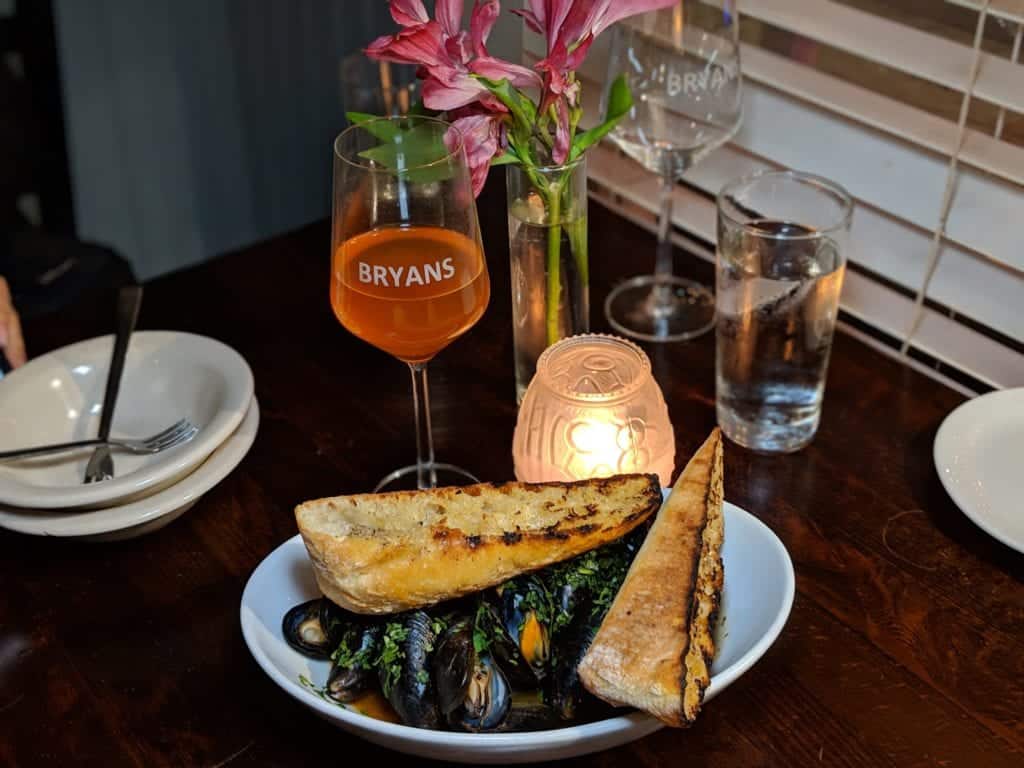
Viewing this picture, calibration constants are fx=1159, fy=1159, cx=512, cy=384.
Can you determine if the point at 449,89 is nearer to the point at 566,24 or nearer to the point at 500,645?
the point at 566,24

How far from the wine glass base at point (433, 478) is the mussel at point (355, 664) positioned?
240 mm

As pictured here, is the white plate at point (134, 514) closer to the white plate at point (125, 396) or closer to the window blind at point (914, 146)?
the white plate at point (125, 396)

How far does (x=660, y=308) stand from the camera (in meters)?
1.20

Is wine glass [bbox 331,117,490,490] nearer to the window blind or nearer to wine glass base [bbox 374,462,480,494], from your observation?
wine glass base [bbox 374,462,480,494]

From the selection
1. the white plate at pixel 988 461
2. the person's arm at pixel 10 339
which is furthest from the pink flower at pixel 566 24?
the person's arm at pixel 10 339

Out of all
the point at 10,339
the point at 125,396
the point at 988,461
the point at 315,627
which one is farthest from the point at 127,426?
the point at 988,461

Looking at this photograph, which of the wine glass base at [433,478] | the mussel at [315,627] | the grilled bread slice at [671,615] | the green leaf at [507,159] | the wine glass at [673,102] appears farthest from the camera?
the wine glass at [673,102]

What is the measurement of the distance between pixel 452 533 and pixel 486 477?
251 mm

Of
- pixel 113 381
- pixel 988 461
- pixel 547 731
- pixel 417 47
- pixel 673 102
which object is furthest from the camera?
pixel 673 102

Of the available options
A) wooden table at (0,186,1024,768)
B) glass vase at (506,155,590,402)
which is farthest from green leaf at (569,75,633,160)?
wooden table at (0,186,1024,768)

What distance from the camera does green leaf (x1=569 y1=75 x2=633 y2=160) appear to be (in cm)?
91

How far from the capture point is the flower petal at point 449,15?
0.81 m

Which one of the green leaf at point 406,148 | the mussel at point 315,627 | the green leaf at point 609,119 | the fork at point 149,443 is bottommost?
the fork at point 149,443

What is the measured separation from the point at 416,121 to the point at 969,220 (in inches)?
20.7
